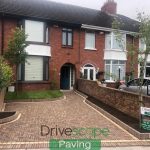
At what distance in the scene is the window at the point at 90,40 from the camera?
96.6 ft

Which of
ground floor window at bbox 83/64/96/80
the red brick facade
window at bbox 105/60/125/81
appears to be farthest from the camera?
window at bbox 105/60/125/81

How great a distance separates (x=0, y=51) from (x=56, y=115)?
11.0 meters

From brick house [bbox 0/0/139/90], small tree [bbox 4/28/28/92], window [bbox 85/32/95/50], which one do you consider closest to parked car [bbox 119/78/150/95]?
brick house [bbox 0/0/139/90]

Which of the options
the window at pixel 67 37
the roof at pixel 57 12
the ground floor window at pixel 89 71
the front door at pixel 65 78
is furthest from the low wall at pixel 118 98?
the roof at pixel 57 12

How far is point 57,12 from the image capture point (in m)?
28.9

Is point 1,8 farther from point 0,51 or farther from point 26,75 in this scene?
point 26,75

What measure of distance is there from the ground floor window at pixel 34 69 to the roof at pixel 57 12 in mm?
3506

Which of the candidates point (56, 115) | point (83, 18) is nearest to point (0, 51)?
point (83, 18)

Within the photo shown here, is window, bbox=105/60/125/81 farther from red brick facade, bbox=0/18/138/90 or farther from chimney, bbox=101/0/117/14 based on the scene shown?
chimney, bbox=101/0/117/14

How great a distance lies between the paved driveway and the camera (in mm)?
11352

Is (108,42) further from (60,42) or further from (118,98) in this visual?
(118,98)

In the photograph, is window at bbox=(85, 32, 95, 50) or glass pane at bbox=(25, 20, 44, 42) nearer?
glass pane at bbox=(25, 20, 44, 42)

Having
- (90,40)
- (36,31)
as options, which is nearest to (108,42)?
(90,40)

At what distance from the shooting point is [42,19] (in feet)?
84.9
